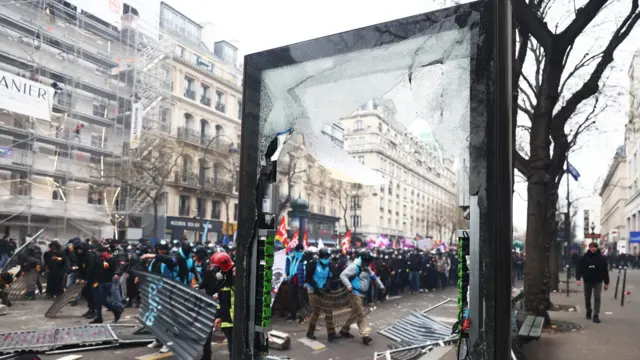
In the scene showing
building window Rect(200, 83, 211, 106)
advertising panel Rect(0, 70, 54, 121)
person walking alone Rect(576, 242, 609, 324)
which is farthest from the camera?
building window Rect(200, 83, 211, 106)

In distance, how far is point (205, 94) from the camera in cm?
4509

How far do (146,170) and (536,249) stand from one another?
27.3 metres

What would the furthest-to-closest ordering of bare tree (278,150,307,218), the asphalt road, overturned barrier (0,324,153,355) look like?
the asphalt road < overturned barrier (0,324,153,355) < bare tree (278,150,307,218)

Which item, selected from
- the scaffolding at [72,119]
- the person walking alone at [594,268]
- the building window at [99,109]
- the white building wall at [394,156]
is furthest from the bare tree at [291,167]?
the building window at [99,109]

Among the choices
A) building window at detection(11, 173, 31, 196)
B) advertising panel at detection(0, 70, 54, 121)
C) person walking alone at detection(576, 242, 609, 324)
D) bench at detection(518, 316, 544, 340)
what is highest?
advertising panel at detection(0, 70, 54, 121)

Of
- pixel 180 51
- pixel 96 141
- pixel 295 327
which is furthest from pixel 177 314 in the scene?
pixel 180 51

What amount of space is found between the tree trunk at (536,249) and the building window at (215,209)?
3606cm

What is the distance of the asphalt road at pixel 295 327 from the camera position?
8.47m

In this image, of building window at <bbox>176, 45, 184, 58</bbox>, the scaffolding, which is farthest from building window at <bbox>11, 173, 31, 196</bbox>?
building window at <bbox>176, 45, 184, 58</bbox>

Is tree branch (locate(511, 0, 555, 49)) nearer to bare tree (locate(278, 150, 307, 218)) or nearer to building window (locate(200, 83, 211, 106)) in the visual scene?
bare tree (locate(278, 150, 307, 218))

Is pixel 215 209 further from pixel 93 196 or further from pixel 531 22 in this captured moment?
pixel 531 22

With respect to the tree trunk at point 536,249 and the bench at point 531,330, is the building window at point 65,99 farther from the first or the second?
the bench at point 531,330

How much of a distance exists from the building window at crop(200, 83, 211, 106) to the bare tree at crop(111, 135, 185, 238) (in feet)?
29.5

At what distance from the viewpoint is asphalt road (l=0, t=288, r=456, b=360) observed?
847 cm
